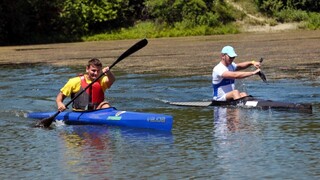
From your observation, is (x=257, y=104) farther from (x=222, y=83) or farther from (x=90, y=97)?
(x=90, y=97)

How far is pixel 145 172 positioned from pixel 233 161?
1.10m

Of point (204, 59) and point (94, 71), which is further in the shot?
point (204, 59)

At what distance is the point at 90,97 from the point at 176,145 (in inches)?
116

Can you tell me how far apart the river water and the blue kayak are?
0.13 meters

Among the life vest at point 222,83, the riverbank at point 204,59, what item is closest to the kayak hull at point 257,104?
the life vest at point 222,83

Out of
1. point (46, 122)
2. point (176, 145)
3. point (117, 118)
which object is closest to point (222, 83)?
point (117, 118)

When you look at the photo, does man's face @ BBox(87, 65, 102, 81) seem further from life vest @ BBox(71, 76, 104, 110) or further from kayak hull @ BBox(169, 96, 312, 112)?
kayak hull @ BBox(169, 96, 312, 112)

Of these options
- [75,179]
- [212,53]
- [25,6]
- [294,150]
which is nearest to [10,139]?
[75,179]

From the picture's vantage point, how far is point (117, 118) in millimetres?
12891

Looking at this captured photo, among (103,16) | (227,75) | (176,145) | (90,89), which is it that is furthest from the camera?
(103,16)

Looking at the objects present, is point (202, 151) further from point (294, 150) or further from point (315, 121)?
point (315, 121)

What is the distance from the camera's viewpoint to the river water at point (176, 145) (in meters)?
9.12

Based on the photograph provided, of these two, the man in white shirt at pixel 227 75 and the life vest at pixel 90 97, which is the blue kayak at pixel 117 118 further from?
the man in white shirt at pixel 227 75

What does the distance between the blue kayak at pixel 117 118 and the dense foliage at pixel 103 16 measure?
41.0m
